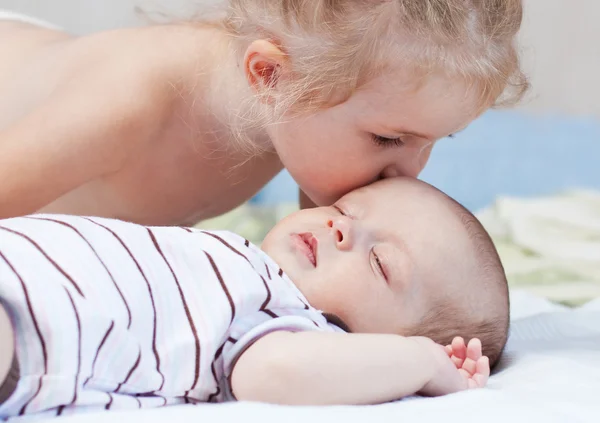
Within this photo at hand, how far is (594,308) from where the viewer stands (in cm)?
117

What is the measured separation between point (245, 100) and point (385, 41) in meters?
0.25

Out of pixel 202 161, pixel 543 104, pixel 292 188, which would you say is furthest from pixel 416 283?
pixel 543 104

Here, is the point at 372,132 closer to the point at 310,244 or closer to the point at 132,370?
the point at 310,244

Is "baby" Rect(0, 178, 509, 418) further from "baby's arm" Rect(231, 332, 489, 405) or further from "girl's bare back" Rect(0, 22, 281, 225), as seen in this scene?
"girl's bare back" Rect(0, 22, 281, 225)

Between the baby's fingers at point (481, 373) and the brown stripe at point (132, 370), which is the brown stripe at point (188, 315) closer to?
the brown stripe at point (132, 370)

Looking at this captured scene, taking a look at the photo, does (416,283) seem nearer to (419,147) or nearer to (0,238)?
(419,147)

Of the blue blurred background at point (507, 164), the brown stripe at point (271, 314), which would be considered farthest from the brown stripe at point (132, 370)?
the blue blurred background at point (507, 164)

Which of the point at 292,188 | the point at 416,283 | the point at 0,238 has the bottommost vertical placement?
the point at 292,188

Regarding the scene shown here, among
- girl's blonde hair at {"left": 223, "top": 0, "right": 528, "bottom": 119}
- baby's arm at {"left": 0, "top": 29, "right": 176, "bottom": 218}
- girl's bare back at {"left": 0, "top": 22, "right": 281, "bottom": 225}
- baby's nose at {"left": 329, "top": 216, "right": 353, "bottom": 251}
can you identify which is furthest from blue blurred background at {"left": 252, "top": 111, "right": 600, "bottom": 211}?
baby's nose at {"left": 329, "top": 216, "right": 353, "bottom": 251}

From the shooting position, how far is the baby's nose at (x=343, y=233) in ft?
2.86

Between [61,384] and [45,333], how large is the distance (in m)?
0.04

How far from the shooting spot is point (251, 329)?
0.76m

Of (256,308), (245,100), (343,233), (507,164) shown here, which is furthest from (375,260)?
(507,164)

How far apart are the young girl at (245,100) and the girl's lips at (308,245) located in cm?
15
